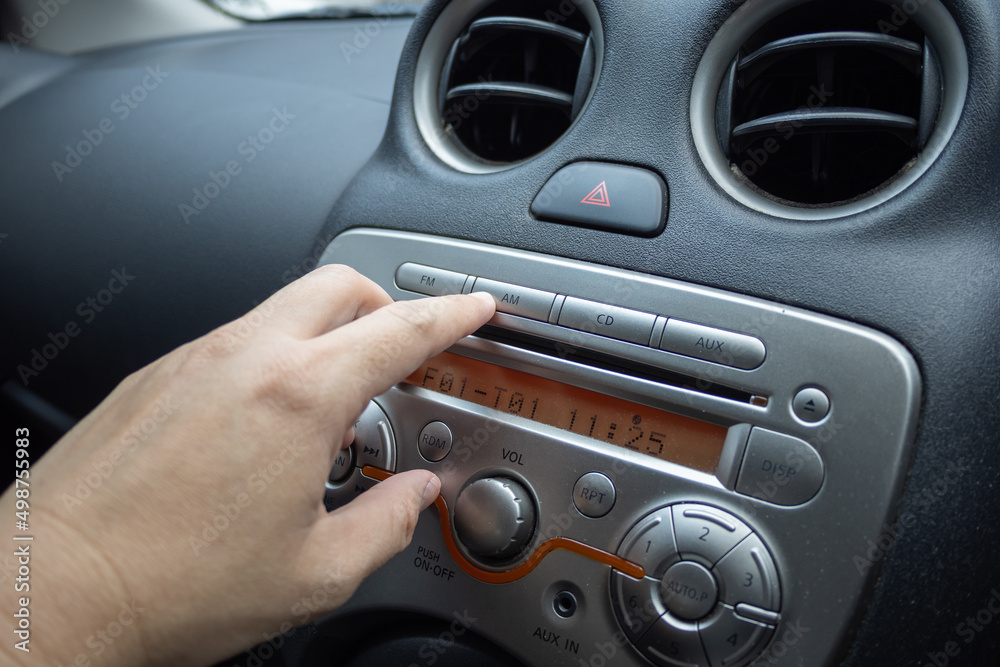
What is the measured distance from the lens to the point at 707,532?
0.60 m

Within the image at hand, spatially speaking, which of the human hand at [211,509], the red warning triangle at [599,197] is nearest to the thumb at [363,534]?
the human hand at [211,509]

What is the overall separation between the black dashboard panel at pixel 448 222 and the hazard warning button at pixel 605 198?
0.01 m

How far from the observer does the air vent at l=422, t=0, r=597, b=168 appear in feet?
2.63

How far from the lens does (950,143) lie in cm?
62

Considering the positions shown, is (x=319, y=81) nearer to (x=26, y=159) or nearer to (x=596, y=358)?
(x=26, y=159)

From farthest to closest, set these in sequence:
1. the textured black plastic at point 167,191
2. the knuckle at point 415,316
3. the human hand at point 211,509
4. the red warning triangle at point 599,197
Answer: the textured black plastic at point 167,191 < the red warning triangle at point 599,197 < the knuckle at point 415,316 < the human hand at point 211,509

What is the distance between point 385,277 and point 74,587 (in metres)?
0.43

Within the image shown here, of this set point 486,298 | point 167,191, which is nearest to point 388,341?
point 486,298

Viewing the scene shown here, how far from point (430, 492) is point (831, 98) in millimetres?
565

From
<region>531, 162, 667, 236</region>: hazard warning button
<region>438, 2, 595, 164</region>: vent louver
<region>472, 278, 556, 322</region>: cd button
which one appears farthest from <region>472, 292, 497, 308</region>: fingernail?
<region>438, 2, 595, 164</region>: vent louver

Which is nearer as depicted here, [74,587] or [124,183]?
[74,587]

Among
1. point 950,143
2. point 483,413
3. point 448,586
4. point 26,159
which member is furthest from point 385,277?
point 26,159

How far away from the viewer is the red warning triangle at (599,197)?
73 centimetres

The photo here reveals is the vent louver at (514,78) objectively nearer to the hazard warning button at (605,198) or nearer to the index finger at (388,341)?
the hazard warning button at (605,198)
